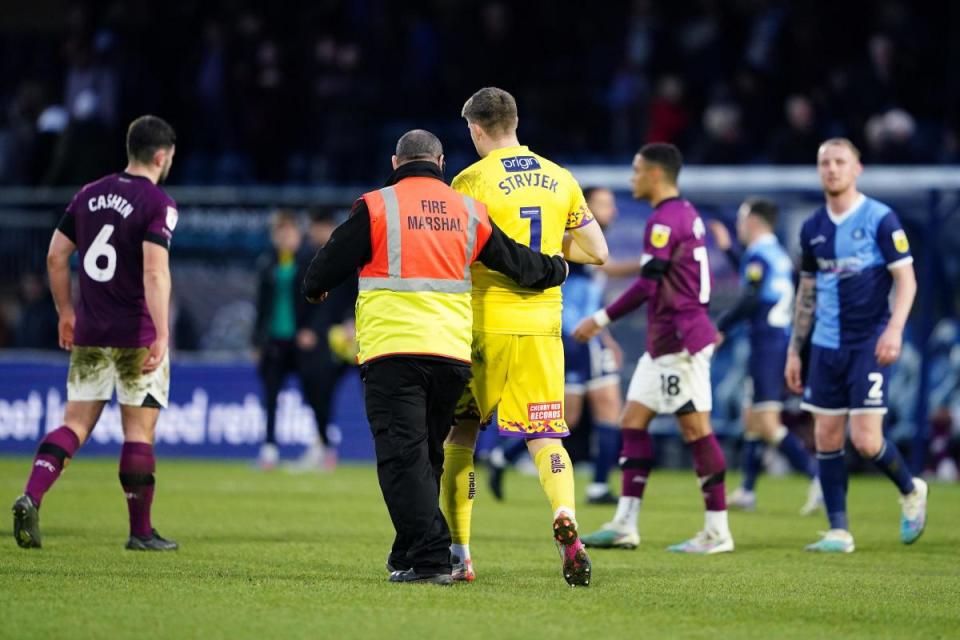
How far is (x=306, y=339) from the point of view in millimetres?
16531

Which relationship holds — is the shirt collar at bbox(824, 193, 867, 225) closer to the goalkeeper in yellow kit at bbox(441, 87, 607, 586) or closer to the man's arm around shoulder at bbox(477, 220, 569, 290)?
the goalkeeper in yellow kit at bbox(441, 87, 607, 586)

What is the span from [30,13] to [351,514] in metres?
18.8

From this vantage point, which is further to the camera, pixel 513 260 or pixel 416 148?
pixel 416 148

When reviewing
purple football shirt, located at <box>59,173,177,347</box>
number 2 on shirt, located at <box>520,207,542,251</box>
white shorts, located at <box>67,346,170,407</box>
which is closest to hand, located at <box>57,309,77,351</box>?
white shorts, located at <box>67,346,170,407</box>

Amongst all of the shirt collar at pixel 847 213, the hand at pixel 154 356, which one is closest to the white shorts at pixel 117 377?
the hand at pixel 154 356

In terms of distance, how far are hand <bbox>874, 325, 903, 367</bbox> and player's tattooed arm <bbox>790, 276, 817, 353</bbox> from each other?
687 millimetres

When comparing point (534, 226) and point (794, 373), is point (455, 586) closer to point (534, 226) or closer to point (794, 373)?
point (534, 226)

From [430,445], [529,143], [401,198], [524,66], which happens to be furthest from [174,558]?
[524,66]

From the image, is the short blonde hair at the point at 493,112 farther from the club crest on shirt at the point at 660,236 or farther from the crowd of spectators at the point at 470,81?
the crowd of spectators at the point at 470,81

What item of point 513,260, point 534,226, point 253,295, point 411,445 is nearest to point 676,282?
point 534,226

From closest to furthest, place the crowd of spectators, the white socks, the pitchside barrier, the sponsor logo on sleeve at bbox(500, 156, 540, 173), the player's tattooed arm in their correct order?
the sponsor logo on sleeve at bbox(500, 156, 540, 173) → the white socks → the player's tattooed arm → the pitchside barrier → the crowd of spectators

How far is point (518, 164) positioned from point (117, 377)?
9.70ft

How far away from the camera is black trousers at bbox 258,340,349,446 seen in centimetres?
1653

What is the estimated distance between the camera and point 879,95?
19.5m
